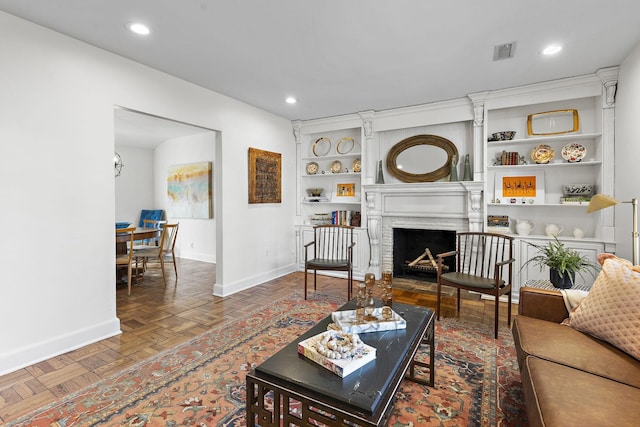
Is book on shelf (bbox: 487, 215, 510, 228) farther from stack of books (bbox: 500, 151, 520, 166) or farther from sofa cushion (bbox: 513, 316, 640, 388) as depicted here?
sofa cushion (bbox: 513, 316, 640, 388)

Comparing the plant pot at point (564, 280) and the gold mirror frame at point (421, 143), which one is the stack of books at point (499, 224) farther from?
the plant pot at point (564, 280)

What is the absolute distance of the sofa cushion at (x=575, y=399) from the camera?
107 centimetres

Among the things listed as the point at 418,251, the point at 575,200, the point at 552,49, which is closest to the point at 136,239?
the point at 418,251

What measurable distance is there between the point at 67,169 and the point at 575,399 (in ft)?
10.9

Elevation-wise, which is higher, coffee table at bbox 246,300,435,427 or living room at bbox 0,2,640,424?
living room at bbox 0,2,640,424

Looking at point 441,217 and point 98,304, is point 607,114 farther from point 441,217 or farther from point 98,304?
point 98,304

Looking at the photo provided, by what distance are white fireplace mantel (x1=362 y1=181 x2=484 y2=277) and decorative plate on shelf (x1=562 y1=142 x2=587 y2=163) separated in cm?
89

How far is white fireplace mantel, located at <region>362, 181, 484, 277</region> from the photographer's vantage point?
3.83 meters

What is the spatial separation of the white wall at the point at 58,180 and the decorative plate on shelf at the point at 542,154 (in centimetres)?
396

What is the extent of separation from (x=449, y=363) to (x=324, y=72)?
2.74 meters

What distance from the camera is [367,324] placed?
174cm

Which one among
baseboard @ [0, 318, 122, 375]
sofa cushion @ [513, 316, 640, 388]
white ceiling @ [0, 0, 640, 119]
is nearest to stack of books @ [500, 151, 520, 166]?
white ceiling @ [0, 0, 640, 119]

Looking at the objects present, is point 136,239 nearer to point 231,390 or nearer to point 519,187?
point 231,390

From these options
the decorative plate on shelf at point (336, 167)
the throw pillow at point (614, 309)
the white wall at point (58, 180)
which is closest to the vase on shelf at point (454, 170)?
the decorative plate on shelf at point (336, 167)
